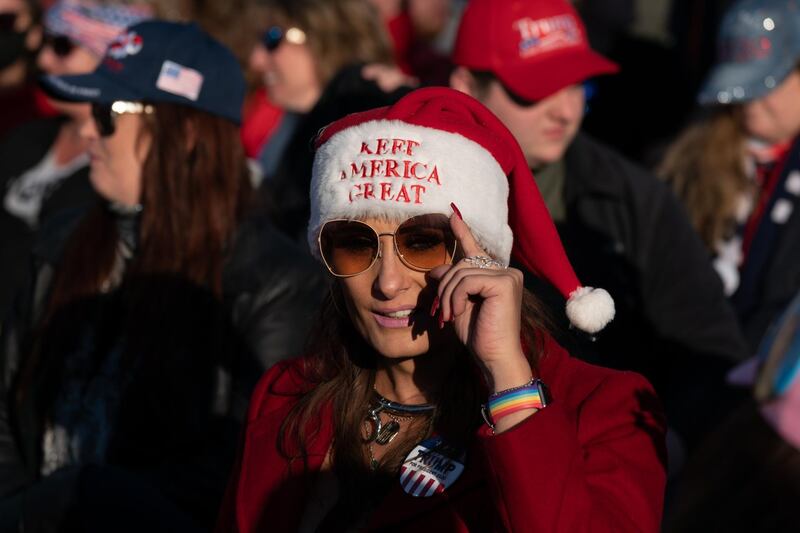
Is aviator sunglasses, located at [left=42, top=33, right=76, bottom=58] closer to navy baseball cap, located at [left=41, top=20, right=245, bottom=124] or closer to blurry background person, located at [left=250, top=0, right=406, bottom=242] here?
blurry background person, located at [left=250, top=0, right=406, bottom=242]

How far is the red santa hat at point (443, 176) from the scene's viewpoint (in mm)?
3039

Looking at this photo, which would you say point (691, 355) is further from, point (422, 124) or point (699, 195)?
point (422, 124)

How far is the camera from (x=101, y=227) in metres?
4.53

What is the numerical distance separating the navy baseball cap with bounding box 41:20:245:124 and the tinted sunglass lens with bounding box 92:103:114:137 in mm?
26

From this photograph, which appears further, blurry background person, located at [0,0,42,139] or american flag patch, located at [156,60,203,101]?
blurry background person, located at [0,0,42,139]

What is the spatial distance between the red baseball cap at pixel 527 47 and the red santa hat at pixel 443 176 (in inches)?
62.7

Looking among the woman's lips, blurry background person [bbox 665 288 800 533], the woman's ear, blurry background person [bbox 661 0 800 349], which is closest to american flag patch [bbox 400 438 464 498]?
the woman's lips

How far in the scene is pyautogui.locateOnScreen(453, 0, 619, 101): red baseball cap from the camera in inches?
187

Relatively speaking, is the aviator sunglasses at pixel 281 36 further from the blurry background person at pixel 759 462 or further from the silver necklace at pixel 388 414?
the blurry background person at pixel 759 462

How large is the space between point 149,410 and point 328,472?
3.85 feet

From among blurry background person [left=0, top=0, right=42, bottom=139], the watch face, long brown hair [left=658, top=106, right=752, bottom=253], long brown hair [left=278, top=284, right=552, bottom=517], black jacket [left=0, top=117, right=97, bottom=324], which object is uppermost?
the watch face

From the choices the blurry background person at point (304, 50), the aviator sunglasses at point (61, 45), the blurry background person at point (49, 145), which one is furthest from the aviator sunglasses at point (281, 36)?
the aviator sunglasses at point (61, 45)

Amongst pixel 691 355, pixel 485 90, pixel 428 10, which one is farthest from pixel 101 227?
pixel 428 10

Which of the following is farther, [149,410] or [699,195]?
[699,195]
